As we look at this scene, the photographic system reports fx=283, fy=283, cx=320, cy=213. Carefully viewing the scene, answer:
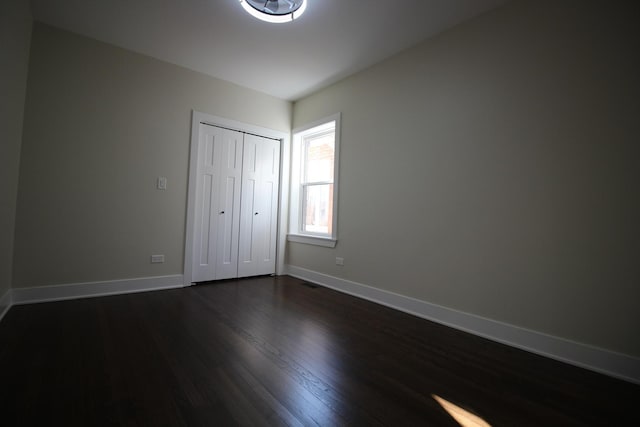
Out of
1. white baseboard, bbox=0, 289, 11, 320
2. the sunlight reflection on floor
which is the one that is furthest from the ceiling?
the sunlight reflection on floor

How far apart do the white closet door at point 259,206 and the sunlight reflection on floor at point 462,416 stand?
3100 millimetres

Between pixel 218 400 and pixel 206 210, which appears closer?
pixel 218 400

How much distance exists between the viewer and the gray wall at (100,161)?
2.65 m

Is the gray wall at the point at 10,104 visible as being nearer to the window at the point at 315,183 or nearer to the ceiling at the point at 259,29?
the ceiling at the point at 259,29

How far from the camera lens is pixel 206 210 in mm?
3658

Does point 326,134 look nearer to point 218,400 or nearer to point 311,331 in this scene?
point 311,331

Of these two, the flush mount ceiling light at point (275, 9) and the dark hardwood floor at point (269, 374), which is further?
the flush mount ceiling light at point (275, 9)

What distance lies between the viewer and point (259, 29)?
2676mm

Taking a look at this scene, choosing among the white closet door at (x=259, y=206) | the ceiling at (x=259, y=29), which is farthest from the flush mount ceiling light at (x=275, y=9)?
the white closet door at (x=259, y=206)

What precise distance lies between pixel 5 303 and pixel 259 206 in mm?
2623

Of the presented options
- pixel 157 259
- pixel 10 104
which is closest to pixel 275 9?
pixel 10 104

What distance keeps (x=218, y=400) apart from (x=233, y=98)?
355cm

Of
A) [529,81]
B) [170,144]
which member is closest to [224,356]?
[170,144]

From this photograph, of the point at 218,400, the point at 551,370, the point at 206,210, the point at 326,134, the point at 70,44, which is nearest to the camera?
the point at 218,400
